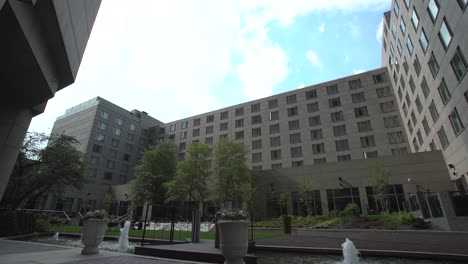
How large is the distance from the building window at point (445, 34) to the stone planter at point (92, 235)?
2836cm

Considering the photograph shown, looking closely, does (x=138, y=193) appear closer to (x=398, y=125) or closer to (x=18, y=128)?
(x=18, y=128)

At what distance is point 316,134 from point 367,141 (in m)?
9.30

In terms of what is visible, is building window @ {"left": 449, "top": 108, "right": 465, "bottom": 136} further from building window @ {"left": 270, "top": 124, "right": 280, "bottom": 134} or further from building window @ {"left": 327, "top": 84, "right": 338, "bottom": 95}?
building window @ {"left": 270, "top": 124, "right": 280, "bottom": 134}

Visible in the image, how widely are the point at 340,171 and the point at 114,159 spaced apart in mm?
58068

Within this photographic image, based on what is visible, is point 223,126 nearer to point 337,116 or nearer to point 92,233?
point 337,116

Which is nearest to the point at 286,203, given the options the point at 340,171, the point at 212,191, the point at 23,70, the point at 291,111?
the point at 340,171

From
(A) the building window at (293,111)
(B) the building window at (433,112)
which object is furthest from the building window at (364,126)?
(B) the building window at (433,112)

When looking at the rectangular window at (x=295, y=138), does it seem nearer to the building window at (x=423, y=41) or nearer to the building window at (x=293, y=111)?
the building window at (x=293, y=111)

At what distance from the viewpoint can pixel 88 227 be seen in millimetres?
10477

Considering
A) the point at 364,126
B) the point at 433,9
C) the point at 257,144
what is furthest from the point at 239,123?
the point at 433,9

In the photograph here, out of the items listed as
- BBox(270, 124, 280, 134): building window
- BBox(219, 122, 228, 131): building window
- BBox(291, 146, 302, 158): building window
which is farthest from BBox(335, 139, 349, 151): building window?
BBox(219, 122, 228, 131): building window

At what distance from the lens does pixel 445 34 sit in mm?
22062

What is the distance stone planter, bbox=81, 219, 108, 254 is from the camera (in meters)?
10.1

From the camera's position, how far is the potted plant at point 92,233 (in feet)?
33.3
